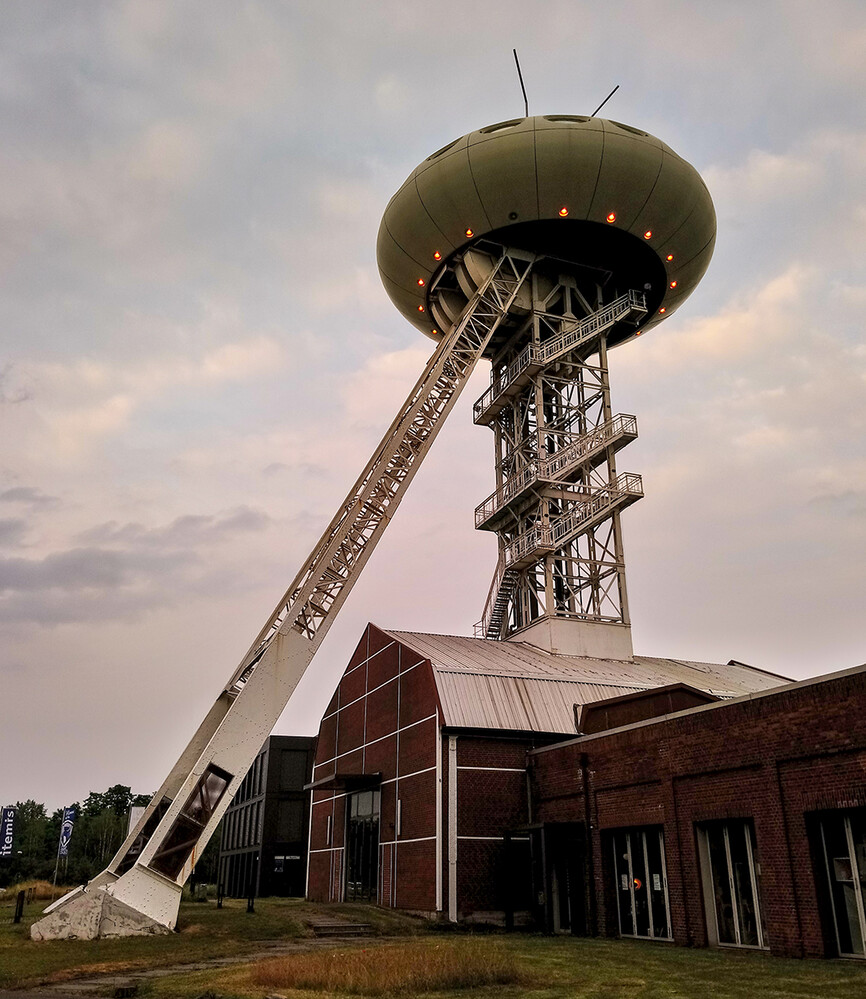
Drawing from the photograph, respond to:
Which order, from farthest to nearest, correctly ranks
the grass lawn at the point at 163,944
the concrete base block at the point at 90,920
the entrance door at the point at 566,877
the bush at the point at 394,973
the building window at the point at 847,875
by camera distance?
the entrance door at the point at 566,877
the concrete base block at the point at 90,920
the building window at the point at 847,875
the grass lawn at the point at 163,944
the bush at the point at 394,973

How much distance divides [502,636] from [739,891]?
1946 cm

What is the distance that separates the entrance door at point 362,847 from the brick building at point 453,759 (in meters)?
0.06

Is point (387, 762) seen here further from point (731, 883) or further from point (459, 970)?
point (459, 970)

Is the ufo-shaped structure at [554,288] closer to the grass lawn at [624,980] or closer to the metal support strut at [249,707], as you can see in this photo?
the metal support strut at [249,707]

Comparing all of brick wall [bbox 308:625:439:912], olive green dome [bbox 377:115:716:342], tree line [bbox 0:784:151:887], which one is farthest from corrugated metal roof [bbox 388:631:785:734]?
tree line [bbox 0:784:151:887]

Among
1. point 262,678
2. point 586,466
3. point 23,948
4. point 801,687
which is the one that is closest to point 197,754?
point 262,678

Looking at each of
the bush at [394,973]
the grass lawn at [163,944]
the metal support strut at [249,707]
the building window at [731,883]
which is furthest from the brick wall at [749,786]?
the metal support strut at [249,707]

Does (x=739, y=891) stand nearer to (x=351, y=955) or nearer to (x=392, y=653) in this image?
(x=351, y=955)

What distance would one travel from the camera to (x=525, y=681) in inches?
1046

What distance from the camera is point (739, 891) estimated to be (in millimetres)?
17094

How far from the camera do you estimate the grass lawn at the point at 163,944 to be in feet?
45.6

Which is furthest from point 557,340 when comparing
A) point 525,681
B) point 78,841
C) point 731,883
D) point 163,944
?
point 78,841

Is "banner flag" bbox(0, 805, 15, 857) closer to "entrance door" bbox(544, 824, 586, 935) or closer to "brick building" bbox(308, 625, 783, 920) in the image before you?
"brick building" bbox(308, 625, 783, 920)

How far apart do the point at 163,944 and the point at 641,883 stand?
415 inches
